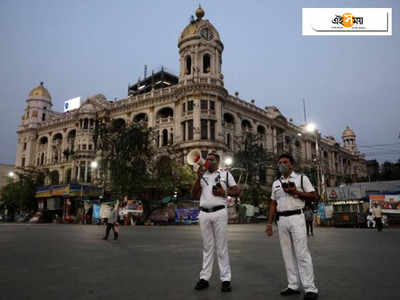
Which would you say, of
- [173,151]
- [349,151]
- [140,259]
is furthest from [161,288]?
[349,151]

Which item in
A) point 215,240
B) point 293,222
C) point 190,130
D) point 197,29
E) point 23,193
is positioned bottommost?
point 215,240

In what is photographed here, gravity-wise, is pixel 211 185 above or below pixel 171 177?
below

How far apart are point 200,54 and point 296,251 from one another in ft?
Result: 138

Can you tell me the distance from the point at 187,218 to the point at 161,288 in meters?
30.1

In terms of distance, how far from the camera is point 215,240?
15.8 feet

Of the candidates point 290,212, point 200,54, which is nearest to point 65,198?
point 200,54

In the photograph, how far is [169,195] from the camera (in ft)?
117

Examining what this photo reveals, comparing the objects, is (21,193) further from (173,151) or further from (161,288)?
(161,288)

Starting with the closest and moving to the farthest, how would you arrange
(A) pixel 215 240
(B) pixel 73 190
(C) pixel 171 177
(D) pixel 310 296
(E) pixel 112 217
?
1. (D) pixel 310 296
2. (A) pixel 215 240
3. (E) pixel 112 217
4. (C) pixel 171 177
5. (B) pixel 73 190

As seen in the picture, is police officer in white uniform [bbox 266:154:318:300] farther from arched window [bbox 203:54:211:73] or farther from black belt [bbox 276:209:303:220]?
arched window [bbox 203:54:211:73]

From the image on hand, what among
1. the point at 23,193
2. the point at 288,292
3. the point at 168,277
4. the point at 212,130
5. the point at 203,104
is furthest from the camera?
the point at 23,193

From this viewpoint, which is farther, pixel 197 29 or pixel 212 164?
pixel 197 29

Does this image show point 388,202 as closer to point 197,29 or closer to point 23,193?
point 197,29

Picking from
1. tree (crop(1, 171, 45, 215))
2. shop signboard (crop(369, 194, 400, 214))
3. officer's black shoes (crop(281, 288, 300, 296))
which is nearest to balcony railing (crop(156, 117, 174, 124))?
tree (crop(1, 171, 45, 215))
